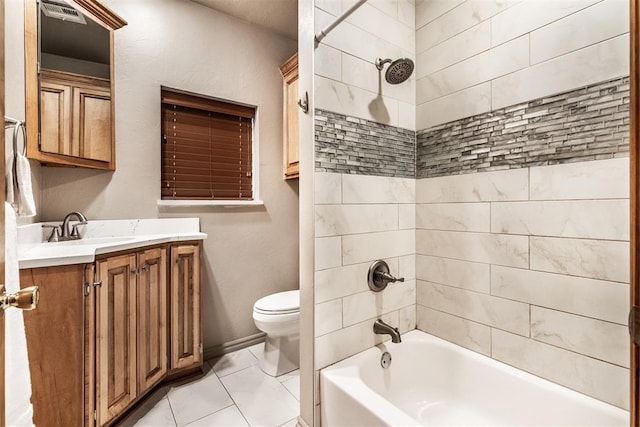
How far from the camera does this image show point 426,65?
5.54ft

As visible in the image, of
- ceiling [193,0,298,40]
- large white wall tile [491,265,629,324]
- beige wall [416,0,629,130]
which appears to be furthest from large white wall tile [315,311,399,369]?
ceiling [193,0,298,40]

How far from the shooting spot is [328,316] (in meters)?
1.40

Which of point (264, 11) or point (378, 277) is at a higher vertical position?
point (264, 11)

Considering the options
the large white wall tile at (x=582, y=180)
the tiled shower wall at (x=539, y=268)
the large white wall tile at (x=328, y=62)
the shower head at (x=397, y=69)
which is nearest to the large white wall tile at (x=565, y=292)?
the tiled shower wall at (x=539, y=268)

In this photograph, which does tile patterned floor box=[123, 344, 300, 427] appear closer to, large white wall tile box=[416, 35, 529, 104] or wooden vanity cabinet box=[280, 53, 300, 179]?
wooden vanity cabinet box=[280, 53, 300, 179]

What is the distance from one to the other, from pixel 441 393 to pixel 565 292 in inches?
31.2

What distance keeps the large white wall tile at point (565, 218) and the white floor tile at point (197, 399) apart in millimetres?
1824

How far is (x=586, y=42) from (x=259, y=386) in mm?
2414

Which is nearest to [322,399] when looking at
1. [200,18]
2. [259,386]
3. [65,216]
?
[259,386]

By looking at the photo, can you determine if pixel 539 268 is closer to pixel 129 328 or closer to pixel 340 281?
pixel 340 281

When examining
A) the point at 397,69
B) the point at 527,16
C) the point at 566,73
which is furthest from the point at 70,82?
the point at 566,73

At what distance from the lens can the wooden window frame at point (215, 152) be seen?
2.18 metres

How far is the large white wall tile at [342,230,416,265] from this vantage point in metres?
1.46

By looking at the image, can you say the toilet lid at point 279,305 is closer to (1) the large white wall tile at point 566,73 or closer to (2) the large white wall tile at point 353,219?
(2) the large white wall tile at point 353,219
